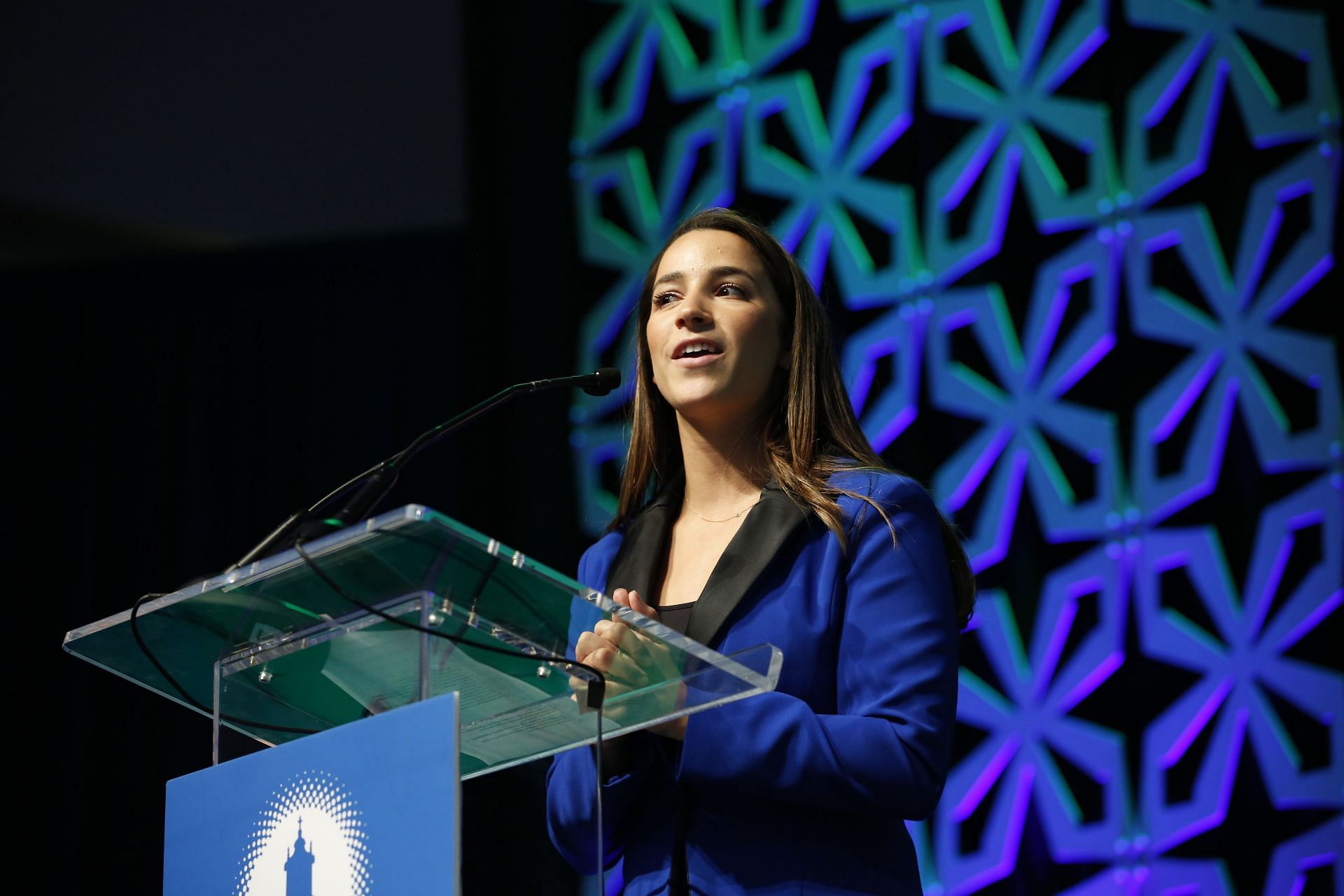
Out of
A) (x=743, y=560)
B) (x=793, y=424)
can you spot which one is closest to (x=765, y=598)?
(x=743, y=560)

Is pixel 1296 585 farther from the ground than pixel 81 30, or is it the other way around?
pixel 81 30

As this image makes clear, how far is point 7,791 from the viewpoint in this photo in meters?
4.55

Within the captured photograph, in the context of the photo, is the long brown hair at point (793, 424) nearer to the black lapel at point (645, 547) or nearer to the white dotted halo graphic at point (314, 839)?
the black lapel at point (645, 547)

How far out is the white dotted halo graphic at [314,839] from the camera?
4.17 feet

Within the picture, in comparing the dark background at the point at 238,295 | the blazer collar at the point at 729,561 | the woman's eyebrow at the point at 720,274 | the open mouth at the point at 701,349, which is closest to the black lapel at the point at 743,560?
the blazer collar at the point at 729,561

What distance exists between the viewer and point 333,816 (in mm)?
1300

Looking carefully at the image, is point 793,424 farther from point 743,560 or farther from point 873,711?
point 873,711

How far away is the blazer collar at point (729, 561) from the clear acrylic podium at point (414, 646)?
282 millimetres

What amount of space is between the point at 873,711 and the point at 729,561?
0.27 m

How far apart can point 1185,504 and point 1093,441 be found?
0.88 ft

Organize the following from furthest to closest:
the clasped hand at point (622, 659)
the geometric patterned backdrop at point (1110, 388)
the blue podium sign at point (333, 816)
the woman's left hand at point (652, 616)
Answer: the geometric patterned backdrop at point (1110, 388) < the woman's left hand at point (652, 616) < the clasped hand at point (622, 659) < the blue podium sign at point (333, 816)

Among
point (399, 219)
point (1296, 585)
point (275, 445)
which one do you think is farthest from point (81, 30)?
point (1296, 585)

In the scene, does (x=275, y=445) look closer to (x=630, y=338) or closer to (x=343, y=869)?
(x=630, y=338)

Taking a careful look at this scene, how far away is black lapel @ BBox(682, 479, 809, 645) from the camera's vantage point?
171 cm
